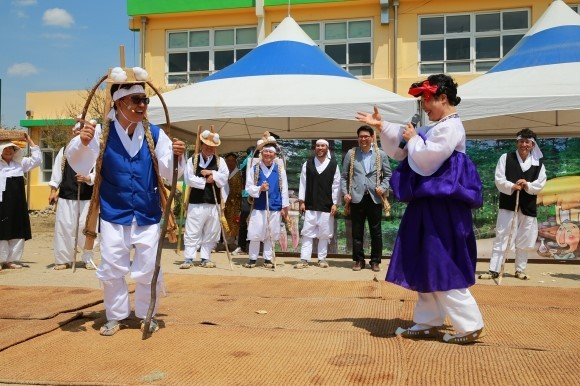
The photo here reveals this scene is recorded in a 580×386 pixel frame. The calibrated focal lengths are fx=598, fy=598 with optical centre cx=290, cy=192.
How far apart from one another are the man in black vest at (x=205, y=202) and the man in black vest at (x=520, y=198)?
3566 mm

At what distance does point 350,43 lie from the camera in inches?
711

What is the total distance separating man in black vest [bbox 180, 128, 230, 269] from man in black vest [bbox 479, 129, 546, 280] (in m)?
3.57

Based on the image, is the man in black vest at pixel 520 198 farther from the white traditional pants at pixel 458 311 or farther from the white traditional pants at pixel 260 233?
the white traditional pants at pixel 458 311

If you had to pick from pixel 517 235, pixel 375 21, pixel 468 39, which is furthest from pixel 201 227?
pixel 468 39

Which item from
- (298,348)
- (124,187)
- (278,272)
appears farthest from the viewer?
(278,272)

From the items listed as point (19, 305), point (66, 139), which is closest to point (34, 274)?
point (19, 305)

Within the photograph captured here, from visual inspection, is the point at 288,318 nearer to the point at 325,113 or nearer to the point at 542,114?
the point at 325,113

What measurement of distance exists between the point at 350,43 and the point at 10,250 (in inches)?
497

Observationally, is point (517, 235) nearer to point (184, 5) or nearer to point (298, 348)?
point (298, 348)

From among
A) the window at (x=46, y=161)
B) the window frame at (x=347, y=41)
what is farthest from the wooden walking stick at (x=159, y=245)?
the window at (x=46, y=161)

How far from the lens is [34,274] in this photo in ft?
24.3

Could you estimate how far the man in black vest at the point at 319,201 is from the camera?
28.0 feet

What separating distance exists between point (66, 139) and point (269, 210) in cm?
1328

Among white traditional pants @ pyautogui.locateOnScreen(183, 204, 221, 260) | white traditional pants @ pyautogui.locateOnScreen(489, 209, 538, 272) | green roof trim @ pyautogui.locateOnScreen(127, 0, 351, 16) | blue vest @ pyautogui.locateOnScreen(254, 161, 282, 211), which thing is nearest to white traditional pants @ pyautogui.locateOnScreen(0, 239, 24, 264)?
white traditional pants @ pyautogui.locateOnScreen(183, 204, 221, 260)
